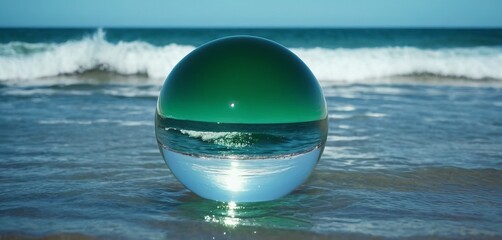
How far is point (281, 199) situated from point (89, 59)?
1398 cm

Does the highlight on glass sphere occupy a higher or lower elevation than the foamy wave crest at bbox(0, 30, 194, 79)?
higher

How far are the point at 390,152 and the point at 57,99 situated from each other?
19.5 ft

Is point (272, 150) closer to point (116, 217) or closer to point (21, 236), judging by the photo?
point (116, 217)

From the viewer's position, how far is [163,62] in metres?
16.1

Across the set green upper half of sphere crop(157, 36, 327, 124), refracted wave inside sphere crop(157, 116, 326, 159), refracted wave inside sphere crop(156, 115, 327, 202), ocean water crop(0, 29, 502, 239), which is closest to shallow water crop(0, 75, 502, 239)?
ocean water crop(0, 29, 502, 239)

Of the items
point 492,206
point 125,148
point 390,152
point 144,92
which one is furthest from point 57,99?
point 492,206

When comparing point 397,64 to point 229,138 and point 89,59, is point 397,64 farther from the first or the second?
point 229,138

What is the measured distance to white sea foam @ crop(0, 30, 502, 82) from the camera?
50.5 feet

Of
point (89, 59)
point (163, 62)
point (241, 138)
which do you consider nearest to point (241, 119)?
point (241, 138)

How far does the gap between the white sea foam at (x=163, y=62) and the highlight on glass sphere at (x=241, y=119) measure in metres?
12.2

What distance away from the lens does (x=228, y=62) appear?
2.93 metres

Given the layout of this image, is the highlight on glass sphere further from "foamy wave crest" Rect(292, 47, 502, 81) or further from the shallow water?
"foamy wave crest" Rect(292, 47, 502, 81)

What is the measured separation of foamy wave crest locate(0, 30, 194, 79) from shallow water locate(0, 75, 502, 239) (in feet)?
28.7

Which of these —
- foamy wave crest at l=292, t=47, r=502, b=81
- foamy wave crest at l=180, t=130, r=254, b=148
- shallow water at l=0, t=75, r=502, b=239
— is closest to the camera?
foamy wave crest at l=180, t=130, r=254, b=148
